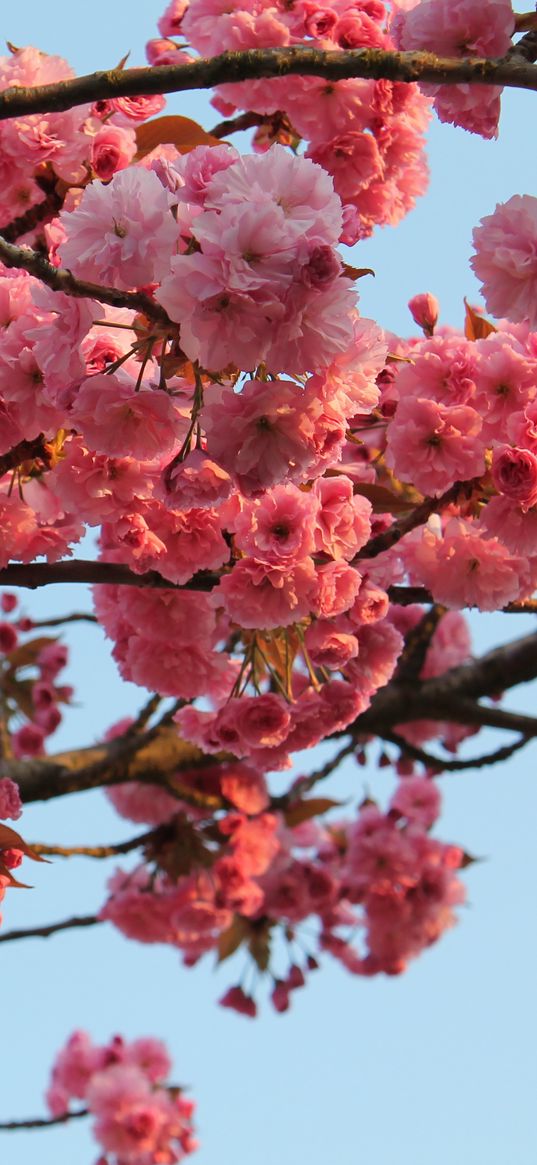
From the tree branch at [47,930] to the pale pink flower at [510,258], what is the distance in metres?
2.40

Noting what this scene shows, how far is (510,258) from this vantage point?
1769mm

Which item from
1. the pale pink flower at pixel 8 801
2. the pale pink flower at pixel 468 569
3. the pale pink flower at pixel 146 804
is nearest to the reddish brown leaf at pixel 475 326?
the pale pink flower at pixel 468 569

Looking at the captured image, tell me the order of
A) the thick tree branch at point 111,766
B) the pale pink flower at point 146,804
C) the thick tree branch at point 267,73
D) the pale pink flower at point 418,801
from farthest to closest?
the pale pink flower at point 418,801 → the pale pink flower at point 146,804 → the thick tree branch at point 111,766 → the thick tree branch at point 267,73

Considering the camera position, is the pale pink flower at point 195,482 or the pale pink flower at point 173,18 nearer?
the pale pink flower at point 195,482

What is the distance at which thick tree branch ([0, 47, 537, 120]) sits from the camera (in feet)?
5.39

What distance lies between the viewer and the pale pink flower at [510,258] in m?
1.77

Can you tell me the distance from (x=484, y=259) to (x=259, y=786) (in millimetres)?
2801

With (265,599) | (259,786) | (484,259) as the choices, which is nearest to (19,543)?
(265,599)

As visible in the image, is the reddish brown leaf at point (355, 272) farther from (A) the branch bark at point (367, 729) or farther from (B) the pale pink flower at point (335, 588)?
(A) the branch bark at point (367, 729)

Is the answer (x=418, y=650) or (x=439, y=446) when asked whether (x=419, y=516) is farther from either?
(x=418, y=650)

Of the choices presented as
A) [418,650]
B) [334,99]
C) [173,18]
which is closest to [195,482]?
[334,99]

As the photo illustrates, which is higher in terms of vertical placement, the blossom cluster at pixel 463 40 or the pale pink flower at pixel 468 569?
the blossom cluster at pixel 463 40

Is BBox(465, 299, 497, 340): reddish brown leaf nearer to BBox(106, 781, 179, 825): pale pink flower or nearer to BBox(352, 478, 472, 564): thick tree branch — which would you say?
BBox(352, 478, 472, 564): thick tree branch

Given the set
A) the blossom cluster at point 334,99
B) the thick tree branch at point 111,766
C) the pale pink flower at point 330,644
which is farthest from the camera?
the thick tree branch at point 111,766
